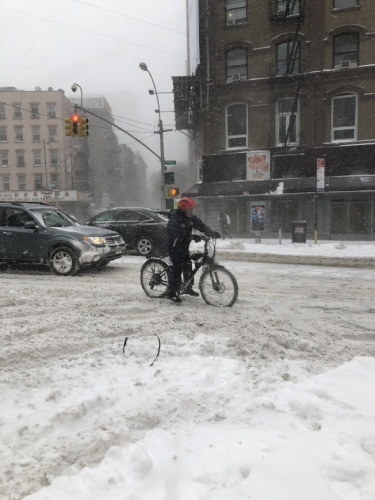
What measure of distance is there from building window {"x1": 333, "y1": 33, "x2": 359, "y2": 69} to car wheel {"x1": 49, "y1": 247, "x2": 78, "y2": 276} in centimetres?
1967

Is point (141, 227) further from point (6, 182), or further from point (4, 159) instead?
point (4, 159)

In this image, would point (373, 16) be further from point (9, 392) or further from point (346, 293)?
point (9, 392)

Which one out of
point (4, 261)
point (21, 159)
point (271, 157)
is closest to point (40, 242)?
point (4, 261)

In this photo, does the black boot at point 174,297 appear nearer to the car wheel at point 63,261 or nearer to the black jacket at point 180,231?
the black jacket at point 180,231

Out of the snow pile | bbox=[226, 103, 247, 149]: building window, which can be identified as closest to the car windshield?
the snow pile

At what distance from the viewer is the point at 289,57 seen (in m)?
21.8

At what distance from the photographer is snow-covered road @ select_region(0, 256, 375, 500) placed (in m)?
2.75

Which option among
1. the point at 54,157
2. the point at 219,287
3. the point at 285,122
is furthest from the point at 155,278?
the point at 54,157

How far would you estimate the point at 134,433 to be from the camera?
2.82 meters

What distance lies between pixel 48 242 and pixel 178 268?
4.35 m

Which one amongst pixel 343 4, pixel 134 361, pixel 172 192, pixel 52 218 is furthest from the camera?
pixel 343 4

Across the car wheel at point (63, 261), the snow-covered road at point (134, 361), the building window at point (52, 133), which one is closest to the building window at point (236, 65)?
the car wheel at point (63, 261)

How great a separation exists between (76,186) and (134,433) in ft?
180

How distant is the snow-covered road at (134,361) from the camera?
9.02 ft
